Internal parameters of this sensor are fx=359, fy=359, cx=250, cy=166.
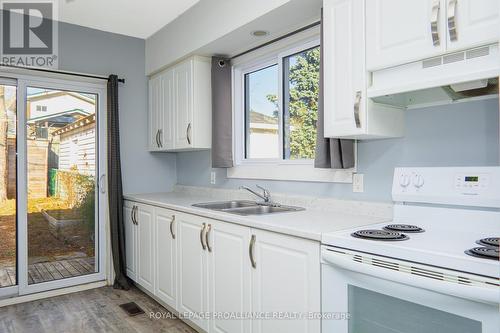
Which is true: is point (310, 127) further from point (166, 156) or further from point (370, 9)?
point (166, 156)

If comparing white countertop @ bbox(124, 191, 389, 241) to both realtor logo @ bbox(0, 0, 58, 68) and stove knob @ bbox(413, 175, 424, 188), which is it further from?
realtor logo @ bbox(0, 0, 58, 68)

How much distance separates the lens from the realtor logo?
3.12 m

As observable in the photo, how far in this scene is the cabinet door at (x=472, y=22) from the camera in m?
1.30

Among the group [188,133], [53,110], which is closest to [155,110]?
[188,133]

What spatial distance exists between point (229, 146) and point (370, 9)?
177 centimetres

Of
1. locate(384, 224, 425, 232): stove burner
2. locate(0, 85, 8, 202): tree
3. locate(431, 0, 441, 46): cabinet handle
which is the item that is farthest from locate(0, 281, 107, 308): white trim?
locate(431, 0, 441, 46): cabinet handle

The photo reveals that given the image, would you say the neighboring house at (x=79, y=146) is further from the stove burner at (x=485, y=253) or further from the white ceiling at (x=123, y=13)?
the stove burner at (x=485, y=253)

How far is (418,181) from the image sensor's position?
1776 millimetres

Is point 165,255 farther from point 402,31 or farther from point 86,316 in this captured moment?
point 402,31

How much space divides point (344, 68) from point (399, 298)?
3.64 feet

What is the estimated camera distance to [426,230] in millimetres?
1647

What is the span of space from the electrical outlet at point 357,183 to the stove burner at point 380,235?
569 mm

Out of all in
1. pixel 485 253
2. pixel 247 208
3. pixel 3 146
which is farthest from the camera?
pixel 3 146

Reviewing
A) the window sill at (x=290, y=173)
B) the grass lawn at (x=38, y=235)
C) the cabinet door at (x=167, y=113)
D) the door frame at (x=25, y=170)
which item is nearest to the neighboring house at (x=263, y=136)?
the window sill at (x=290, y=173)
